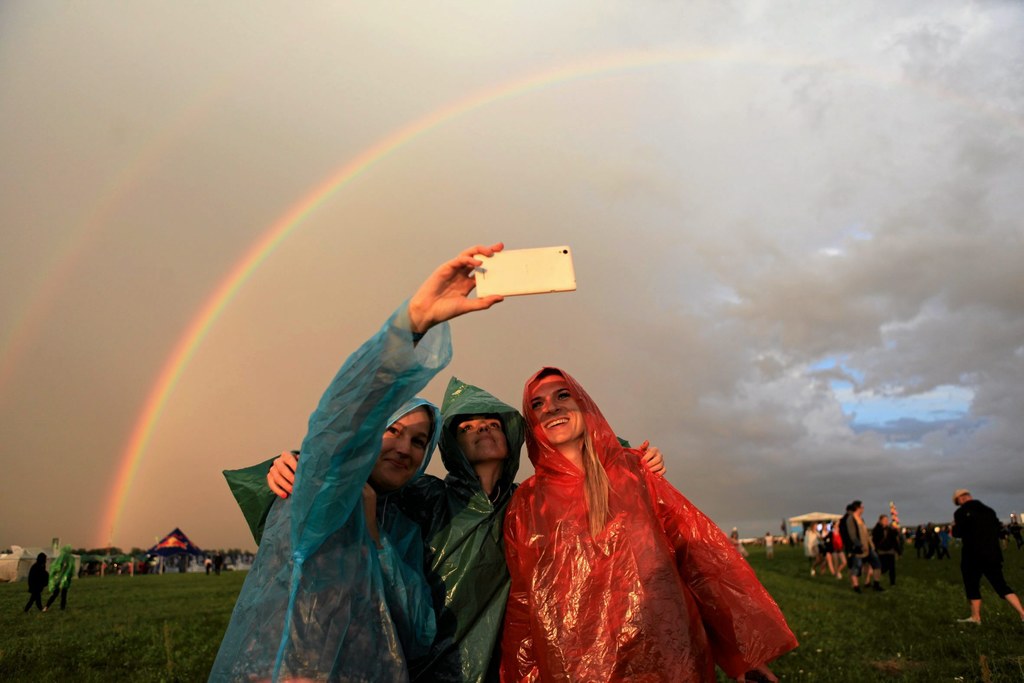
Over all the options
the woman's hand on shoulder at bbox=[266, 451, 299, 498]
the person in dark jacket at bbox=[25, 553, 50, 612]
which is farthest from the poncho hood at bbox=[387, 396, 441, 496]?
the person in dark jacket at bbox=[25, 553, 50, 612]

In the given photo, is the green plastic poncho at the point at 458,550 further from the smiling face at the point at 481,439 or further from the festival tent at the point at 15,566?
the festival tent at the point at 15,566

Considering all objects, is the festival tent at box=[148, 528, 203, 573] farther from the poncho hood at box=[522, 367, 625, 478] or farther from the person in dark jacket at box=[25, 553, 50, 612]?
the poncho hood at box=[522, 367, 625, 478]

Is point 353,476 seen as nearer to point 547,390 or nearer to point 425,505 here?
point 425,505

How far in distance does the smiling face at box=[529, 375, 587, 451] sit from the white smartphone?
41.0 inches

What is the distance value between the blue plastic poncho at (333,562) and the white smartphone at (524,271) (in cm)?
26

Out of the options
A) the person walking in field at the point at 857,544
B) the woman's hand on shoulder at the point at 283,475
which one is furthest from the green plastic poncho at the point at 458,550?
the person walking in field at the point at 857,544

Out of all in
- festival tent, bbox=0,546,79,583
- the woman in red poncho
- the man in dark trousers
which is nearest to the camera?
the woman in red poncho

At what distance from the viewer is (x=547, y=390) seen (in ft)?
10.0

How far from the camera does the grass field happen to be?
6.58 meters

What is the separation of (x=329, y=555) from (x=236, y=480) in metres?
0.53

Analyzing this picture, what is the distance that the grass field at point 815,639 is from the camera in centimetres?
658

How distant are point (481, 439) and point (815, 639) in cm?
742

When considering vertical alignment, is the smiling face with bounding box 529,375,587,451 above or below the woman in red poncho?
above

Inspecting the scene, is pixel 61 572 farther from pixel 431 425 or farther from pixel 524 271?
pixel 524 271
